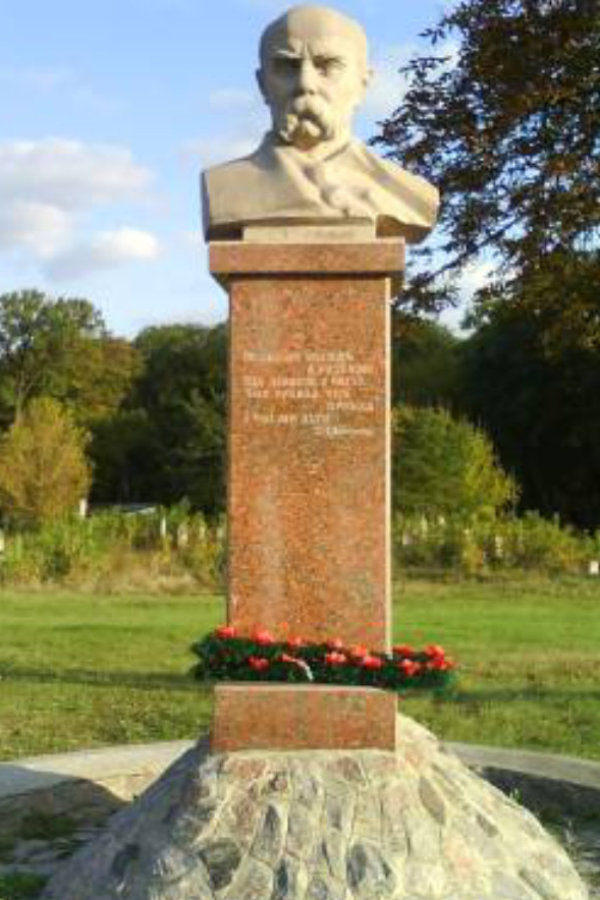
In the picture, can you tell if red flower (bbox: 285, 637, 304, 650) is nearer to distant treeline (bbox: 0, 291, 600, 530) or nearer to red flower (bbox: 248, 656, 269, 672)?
red flower (bbox: 248, 656, 269, 672)

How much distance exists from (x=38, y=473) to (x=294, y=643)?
97.6ft

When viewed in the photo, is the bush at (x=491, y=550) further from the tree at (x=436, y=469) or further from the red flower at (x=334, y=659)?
the red flower at (x=334, y=659)

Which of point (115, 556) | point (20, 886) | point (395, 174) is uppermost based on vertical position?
point (395, 174)

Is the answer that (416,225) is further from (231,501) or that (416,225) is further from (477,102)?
(477,102)

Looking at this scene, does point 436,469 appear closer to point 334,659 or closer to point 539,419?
point 539,419

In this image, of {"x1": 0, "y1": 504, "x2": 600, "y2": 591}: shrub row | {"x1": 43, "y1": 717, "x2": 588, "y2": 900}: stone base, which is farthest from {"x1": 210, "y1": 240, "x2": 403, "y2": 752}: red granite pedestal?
{"x1": 0, "y1": 504, "x2": 600, "y2": 591}: shrub row

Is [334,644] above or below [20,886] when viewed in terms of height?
above

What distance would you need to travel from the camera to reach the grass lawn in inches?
433

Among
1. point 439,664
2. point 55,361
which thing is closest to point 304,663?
point 439,664

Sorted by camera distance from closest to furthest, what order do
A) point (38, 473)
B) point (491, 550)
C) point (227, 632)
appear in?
point (227, 632)
point (491, 550)
point (38, 473)

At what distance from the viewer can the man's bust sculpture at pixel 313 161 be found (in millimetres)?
7266

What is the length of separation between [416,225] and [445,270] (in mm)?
5835

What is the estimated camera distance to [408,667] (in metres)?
6.94

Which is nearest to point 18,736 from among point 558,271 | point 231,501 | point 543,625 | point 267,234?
point 231,501
